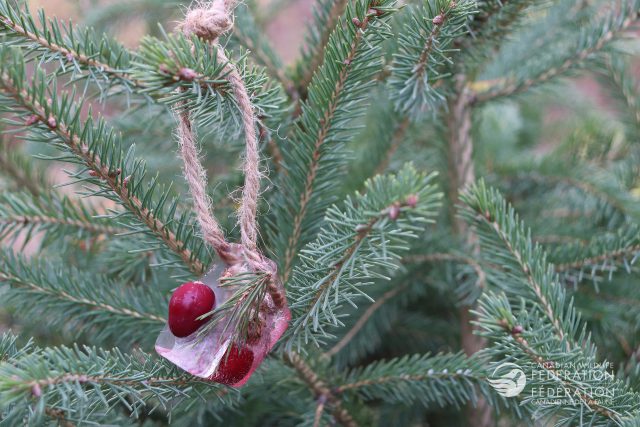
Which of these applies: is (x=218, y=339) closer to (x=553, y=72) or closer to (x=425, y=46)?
(x=425, y=46)

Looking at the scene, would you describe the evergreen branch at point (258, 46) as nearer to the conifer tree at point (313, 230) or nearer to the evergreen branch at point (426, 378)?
the conifer tree at point (313, 230)

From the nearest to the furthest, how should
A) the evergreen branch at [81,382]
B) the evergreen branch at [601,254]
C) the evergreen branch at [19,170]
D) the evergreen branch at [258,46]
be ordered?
the evergreen branch at [81,382] → the evergreen branch at [601,254] → the evergreen branch at [258,46] → the evergreen branch at [19,170]

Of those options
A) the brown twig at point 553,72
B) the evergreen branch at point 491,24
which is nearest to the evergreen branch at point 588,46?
the brown twig at point 553,72

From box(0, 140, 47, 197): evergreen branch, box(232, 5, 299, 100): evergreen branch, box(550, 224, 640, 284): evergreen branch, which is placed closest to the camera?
box(550, 224, 640, 284): evergreen branch

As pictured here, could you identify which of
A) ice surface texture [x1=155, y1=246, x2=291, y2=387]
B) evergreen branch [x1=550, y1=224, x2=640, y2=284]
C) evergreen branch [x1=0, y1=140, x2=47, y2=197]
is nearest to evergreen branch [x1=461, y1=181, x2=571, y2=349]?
evergreen branch [x1=550, y1=224, x2=640, y2=284]

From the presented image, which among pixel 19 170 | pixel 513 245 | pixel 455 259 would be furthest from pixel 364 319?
pixel 19 170

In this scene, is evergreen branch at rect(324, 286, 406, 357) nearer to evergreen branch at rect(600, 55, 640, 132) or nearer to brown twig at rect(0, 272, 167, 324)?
brown twig at rect(0, 272, 167, 324)
